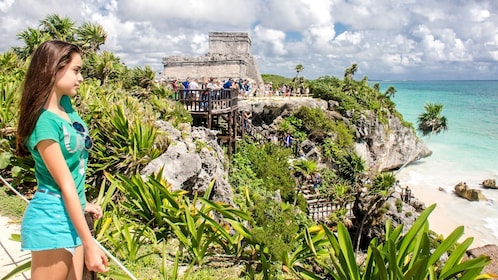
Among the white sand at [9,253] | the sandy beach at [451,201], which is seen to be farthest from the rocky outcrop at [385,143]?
the white sand at [9,253]

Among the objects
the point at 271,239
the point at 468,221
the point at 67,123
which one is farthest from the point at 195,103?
the point at 468,221

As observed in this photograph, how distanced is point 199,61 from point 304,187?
1533 cm

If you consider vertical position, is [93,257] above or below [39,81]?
below

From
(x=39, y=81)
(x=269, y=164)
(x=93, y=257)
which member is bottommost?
(x=269, y=164)

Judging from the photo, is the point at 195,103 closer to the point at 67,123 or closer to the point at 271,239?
the point at 271,239

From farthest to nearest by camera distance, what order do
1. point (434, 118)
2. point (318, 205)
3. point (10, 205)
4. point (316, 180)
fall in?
point (434, 118)
point (316, 180)
point (318, 205)
point (10, 205)

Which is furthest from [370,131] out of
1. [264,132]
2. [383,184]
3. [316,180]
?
[383,184]

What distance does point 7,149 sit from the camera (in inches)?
190

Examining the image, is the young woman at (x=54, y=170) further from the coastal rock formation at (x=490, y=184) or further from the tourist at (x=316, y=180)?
the coastal rock formation at (x=490, y=184)

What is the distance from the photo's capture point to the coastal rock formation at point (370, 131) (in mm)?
22256

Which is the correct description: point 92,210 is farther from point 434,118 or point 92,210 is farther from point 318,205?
point 434,118

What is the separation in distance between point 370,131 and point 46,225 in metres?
26.2

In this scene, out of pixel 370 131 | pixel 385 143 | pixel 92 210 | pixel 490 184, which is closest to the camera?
pixel 92 210

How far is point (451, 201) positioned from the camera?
22594 millimetres
